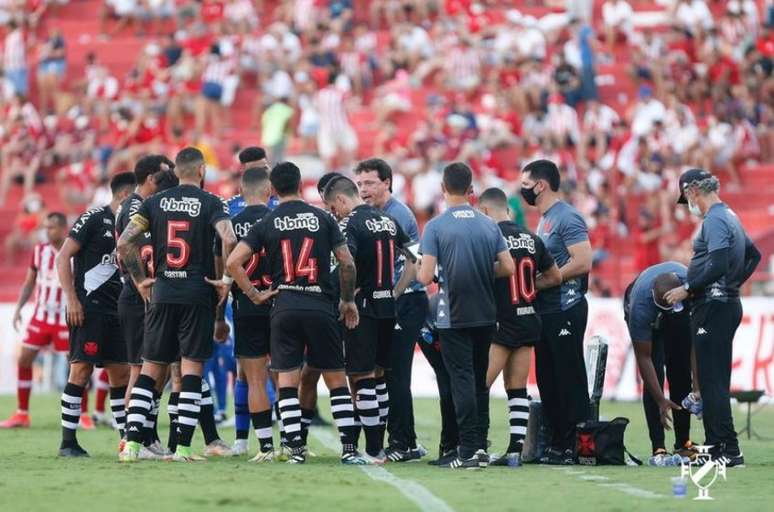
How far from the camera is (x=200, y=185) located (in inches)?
547

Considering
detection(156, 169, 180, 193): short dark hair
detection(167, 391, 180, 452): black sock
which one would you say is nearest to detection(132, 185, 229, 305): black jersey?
detection(156, 169, 180, 193): short dark hair

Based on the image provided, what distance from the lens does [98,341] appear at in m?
15.0

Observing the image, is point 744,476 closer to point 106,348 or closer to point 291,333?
point 291,333

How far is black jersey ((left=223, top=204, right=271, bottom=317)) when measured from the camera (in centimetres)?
1388

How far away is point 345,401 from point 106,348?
261cm

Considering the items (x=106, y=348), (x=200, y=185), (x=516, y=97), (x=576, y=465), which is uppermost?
(x=516, y=97)

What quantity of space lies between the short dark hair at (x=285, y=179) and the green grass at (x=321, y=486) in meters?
2.14

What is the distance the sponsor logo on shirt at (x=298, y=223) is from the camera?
13367mm

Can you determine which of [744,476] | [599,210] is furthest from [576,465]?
[599,210]

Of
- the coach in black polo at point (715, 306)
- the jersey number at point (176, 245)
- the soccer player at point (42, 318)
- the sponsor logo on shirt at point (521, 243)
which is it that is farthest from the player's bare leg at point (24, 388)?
the coach in black polo at point (715, 306)

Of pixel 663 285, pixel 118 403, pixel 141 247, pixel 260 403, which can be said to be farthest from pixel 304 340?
pixel 663 285

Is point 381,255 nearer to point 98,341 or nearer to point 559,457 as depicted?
point 559,457

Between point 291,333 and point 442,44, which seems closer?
point 291,333

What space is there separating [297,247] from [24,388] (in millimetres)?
7132
